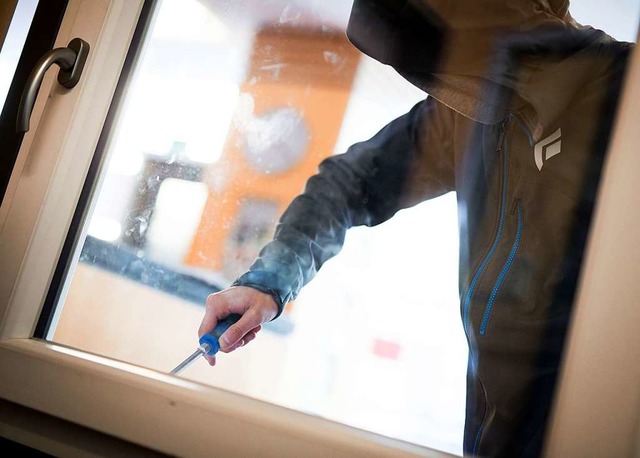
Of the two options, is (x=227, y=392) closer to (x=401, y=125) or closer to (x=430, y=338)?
(x=430, y=338)

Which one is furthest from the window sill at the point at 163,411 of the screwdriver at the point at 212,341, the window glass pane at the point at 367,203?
the screwdriver at the point at 212,341

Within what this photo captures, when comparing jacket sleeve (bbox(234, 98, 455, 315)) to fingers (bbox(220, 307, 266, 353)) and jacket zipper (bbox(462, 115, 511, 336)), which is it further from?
jacket zipper (bbox(462, 115, 511, 336))

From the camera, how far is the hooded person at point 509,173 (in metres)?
0.63

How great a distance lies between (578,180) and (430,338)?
15.5 inches

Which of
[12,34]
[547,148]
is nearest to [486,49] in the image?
[547,148]

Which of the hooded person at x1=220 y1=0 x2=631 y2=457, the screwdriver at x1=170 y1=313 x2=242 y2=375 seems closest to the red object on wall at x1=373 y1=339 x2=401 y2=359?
the hooded person at x1=220 y1=0 x2=631 y2=457

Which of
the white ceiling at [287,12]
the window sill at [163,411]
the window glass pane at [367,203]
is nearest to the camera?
the window sill at [163,411]

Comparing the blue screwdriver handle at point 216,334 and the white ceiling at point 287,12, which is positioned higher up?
the white ceiling at point 287,12

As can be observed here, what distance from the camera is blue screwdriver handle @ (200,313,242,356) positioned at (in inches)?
34.6

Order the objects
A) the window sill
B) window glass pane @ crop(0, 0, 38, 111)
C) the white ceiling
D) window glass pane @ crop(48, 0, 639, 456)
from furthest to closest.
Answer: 1. the white ceiling
2. window glass pane @ crop(0, 0, 38, 111)
3. window glass pane @ crop(48, 0, 639, 456)
4. the window sill

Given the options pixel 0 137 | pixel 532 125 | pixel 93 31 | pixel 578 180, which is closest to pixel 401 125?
pixel 532 125

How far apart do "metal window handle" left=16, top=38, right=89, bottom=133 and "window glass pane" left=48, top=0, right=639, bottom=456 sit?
9 centimetres

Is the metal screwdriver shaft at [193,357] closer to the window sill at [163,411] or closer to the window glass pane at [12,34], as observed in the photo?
the window sill at [163,411]

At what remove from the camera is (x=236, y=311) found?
2.95 feet
